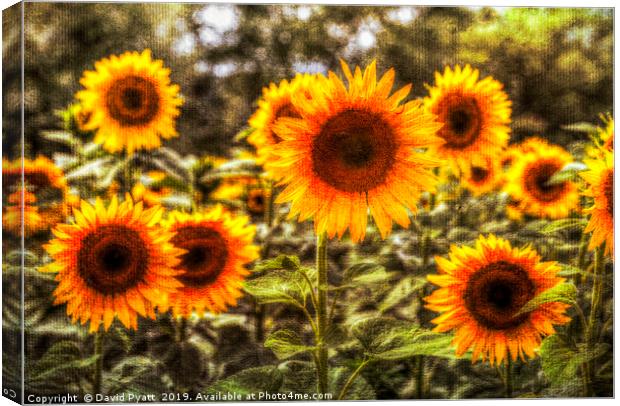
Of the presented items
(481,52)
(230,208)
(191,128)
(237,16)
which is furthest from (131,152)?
(481,52)

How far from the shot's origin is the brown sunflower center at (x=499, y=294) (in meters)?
2.31

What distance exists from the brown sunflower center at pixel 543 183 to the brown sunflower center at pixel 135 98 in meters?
1.12

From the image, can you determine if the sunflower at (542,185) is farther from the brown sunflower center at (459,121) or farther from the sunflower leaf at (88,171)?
the sunflower leaf at (88,171)

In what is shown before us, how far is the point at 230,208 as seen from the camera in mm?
2246

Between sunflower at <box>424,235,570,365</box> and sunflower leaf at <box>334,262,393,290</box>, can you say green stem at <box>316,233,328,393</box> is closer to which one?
sunflower leaf at <box>334,262,393,290</box>

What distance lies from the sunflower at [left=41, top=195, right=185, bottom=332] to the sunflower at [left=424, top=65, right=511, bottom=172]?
86 centimetres

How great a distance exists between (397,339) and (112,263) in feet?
2.81

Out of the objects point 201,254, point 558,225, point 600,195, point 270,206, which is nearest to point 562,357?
point 558,225

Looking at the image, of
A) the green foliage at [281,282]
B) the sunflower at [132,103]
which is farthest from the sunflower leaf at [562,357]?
the sunflower at [132,103]

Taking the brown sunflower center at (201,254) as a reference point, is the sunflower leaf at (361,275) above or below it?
below

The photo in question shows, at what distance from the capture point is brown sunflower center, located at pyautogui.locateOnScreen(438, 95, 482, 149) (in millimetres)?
2279

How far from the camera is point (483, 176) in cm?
230

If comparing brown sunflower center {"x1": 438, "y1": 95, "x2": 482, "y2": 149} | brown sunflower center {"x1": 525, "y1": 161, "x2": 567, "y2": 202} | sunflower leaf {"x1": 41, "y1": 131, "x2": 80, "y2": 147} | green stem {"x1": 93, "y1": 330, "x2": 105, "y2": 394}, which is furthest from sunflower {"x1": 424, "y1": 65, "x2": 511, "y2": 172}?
green stem {"x1": 93, "y1": 330, "x2": 105, "y2": 394}

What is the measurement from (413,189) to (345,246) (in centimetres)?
26
